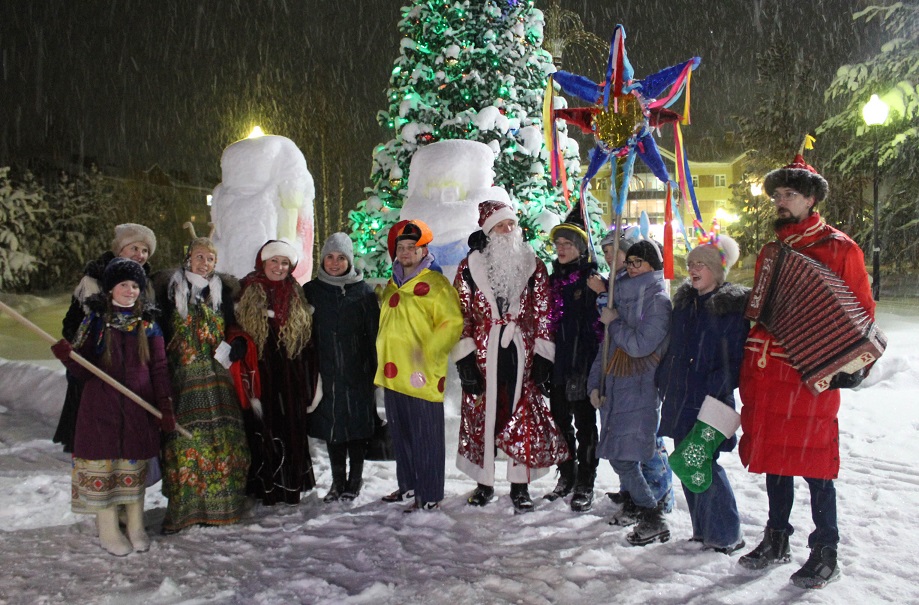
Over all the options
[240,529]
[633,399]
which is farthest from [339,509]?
[633,399]

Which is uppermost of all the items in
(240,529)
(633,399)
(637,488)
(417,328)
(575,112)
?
(575,112)

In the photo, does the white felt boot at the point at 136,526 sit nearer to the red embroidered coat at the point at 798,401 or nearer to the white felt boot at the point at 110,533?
the white felt boot at the point at 110,533

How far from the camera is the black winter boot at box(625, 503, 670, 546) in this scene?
421 cm

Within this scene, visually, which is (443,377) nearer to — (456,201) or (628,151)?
(628,151)

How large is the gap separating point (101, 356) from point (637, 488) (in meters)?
3.32

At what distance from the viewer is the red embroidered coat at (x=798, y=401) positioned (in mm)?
3506

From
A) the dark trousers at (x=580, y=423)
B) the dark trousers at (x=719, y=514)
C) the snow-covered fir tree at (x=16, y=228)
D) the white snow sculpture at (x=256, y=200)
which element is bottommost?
the dark trousers at (x=719, y=514)

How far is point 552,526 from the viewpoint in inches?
180

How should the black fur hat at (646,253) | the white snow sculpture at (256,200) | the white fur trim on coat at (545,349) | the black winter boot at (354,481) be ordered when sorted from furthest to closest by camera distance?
the white snow sculpture at (256,200) → the black winter boot at (354,481) → the white fur trim on coat at (545,349) → the black fur hat at (646,253)

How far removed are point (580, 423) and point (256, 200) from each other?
4.21 metres

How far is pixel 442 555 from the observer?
4141 millimetres

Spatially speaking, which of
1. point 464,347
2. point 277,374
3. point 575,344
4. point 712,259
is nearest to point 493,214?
point 464,347

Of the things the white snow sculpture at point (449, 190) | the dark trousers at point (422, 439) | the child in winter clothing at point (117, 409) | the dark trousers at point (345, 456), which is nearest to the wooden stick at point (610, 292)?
the dark trousers at point (422, 439)

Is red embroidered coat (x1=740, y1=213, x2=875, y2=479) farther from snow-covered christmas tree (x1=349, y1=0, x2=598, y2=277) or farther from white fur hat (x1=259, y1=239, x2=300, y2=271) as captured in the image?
snow-covered christmas tree (x1=349, y1=0, x2=598, y2=277)
